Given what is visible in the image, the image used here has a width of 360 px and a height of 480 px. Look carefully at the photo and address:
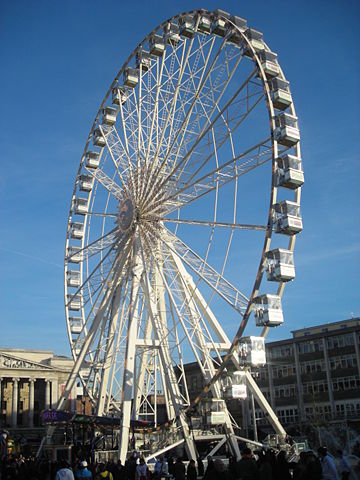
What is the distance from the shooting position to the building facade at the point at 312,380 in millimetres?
66938

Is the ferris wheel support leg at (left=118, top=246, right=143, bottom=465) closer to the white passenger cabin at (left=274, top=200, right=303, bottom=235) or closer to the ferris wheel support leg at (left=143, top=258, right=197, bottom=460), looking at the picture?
the ferris wheel support leg at (left=143, top=258, right=197, bottom=460)

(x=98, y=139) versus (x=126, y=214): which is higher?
(x=98, y=139)

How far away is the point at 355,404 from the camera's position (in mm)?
65625

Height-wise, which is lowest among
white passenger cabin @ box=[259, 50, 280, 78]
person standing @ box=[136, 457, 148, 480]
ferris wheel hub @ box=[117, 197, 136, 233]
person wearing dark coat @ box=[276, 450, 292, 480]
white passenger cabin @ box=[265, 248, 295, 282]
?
person standing @ box=[136, 457, 148, 480]

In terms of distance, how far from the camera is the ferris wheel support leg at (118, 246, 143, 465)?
3180 cm

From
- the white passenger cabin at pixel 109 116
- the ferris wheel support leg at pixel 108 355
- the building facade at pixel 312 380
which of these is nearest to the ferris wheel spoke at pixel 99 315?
the ferris wheel support leg at pixel 108 355

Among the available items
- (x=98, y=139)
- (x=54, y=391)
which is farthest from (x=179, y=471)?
(x=54, y=391)

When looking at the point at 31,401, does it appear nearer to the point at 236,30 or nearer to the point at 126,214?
the point at 126,214

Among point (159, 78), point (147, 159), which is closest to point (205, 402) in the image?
point (147, 159)

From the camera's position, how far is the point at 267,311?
92.9 feet

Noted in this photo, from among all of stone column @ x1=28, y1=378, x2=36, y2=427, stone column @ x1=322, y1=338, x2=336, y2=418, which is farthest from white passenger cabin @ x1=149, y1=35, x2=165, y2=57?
stone column @ x1=28, y1=378, x2=36, y2=427

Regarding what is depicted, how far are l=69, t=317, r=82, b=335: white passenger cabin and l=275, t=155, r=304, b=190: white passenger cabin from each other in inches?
978

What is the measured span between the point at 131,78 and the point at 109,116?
351cm

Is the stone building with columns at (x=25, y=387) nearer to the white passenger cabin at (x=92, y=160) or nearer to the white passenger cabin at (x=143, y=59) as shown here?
the white passenger cabin at (x=92, y=160)
